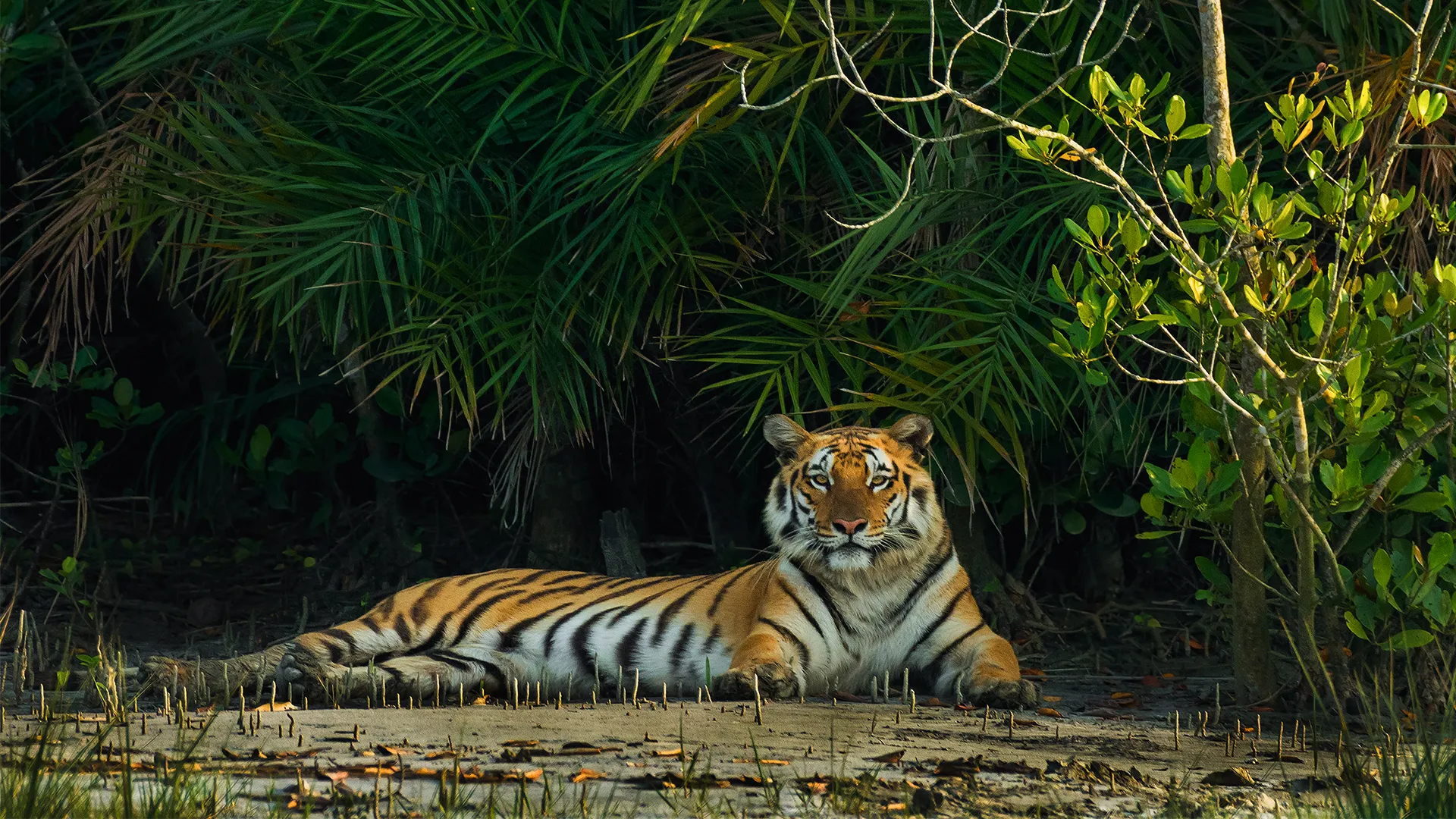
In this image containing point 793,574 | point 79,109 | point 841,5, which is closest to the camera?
point 793,574

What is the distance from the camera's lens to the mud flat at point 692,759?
261cm

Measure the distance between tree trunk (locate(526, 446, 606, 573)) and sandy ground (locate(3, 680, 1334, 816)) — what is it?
2014 millimetres

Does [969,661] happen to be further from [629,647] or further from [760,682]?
[629,647]

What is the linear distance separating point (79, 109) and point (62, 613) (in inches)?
89.3

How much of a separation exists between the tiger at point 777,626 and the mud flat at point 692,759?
325mm

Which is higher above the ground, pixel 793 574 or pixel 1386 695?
pixel 793 574

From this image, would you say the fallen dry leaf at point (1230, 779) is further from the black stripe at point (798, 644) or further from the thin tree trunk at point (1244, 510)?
the black stripe at point (798, 644)

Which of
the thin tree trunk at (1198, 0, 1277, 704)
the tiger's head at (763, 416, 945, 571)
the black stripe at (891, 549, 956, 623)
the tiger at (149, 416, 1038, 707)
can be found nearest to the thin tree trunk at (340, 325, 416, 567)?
the tiger at (149, 416, 1038, 707)

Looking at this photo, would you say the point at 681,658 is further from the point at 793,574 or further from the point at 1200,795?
the point at 1200,795

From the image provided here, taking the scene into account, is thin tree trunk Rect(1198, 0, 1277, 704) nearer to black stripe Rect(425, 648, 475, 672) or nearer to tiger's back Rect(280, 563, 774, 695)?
tiger's back Rect(280, 563, 774, 695)

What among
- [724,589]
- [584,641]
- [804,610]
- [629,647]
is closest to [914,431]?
[804,610]

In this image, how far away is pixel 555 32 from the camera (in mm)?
4973

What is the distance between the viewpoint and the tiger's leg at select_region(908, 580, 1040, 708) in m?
3.87

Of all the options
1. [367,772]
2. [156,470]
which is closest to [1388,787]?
[367,772]
